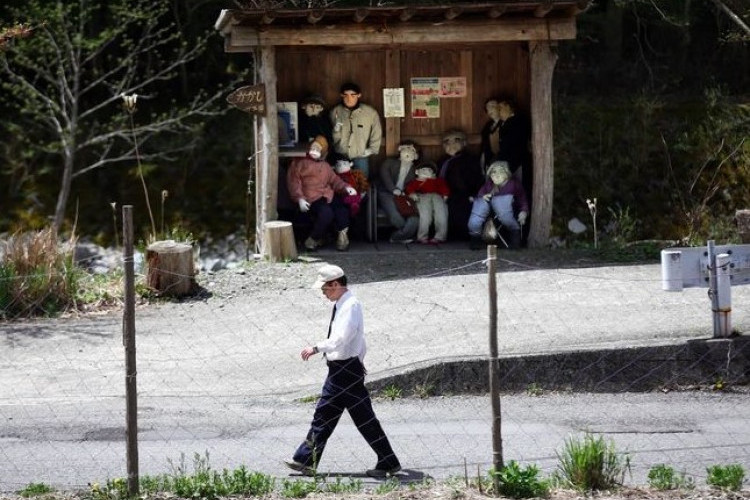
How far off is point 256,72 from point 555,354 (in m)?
6.95

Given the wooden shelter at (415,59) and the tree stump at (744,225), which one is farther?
the wooden shelter at (415,59)

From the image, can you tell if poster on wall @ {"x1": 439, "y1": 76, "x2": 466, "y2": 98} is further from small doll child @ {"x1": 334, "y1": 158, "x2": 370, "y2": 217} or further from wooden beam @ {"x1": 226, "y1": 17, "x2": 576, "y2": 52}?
small doll child @ {"x1": 334, "y1": 158, "x2": 370, "y2": 217}

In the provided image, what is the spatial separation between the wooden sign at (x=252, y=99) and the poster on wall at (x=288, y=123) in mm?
761

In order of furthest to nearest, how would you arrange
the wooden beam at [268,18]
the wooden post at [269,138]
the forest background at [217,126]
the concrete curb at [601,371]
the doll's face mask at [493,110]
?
the forest background at [217,126] → the doll's face mask at [493,110] → the wooden post at [269,138] → the wooden beam at [268,18] → the concrete curb at [601,371]

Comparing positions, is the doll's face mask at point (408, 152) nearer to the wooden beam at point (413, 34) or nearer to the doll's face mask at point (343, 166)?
the doll's face mask at point (343, 166)

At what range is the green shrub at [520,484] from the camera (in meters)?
8.20

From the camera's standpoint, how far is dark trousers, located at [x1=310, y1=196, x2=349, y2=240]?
16.8m

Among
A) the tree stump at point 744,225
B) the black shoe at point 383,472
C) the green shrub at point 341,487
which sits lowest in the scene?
the black shoe at point 383,472

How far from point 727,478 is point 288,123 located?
33.0 feet

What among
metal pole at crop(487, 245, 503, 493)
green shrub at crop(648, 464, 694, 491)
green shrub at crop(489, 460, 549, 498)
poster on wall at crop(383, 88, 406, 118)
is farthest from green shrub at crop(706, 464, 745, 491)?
poster on wall at crop(383, 88, 406, 118)

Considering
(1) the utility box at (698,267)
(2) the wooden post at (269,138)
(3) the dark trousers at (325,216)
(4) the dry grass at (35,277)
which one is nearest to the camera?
(1) the utility box at (698,267)

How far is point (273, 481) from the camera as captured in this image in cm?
845

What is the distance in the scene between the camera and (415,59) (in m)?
18.0

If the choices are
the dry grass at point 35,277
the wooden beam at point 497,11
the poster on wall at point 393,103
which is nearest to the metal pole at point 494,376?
the dry grass at point 35,277
